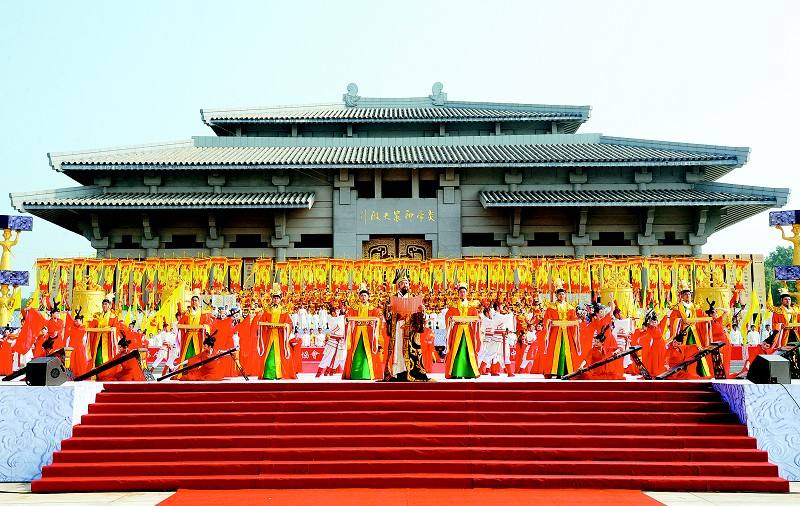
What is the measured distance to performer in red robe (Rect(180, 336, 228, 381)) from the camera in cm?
1008

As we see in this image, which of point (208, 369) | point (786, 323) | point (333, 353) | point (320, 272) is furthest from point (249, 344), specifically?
point (786, 323)

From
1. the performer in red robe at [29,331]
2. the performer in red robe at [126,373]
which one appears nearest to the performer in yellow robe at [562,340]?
the performer in red robe at [126,373]

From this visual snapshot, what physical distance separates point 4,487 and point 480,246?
1618cm

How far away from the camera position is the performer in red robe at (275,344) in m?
10.3

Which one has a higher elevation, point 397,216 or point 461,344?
point 397,216

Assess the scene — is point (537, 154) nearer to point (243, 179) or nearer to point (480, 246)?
point (480, 246)

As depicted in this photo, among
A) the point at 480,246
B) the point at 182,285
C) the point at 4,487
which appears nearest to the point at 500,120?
the point at 480,246

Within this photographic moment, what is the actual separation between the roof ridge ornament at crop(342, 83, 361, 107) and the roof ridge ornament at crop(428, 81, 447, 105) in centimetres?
321

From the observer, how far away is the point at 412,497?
6484 millimetres

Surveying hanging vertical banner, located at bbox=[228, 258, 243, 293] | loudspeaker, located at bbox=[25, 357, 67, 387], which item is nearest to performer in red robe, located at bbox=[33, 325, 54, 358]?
loudspeaker, located at bbox=[25, 357, 67, 387]

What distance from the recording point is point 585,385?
8.61 meters

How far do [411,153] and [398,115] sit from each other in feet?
12.8

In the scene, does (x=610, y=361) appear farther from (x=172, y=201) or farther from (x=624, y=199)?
(x=172, y=201)

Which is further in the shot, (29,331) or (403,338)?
(29,331)
